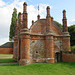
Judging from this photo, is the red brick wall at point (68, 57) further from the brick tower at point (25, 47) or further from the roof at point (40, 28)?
the brick tower at point (25, 47)

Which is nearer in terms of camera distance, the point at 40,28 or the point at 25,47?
the point at 25,47

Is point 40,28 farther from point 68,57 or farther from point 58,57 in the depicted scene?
point 68,57

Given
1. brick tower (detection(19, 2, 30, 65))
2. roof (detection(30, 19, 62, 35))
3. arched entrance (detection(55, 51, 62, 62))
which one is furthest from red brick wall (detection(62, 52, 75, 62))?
brick tower (detection(19, 2, 30, 65))

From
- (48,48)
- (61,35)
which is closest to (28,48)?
(48,48)

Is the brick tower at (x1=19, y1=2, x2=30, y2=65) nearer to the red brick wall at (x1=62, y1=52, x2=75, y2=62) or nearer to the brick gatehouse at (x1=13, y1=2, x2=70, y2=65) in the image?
the brick gatehouse at (x1=13, y1=2, x2=70, y2=65)

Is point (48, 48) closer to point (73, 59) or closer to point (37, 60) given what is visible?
point (37, 60)

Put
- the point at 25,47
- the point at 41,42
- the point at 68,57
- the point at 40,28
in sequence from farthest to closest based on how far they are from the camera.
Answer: the point at 40,28 < the point at 41,42 < the point at 68,57 < the point at 25,47

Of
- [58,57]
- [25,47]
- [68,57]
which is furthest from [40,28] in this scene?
[68,57]

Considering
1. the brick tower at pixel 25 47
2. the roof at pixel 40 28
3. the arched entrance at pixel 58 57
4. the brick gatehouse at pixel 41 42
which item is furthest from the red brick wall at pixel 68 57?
the brick tower at pixel 25 47

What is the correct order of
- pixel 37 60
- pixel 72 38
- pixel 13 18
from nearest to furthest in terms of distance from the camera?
pixel 37 60 < pixel 72 38 < pixel 13 18

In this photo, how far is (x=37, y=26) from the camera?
56.9 ft

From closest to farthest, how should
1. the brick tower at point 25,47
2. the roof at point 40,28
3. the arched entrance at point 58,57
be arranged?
the brick tower at point 25,47 < the roof at point 40,28 < the arched entrance at point 58,57

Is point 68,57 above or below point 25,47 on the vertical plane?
below

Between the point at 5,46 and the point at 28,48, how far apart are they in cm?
3199
